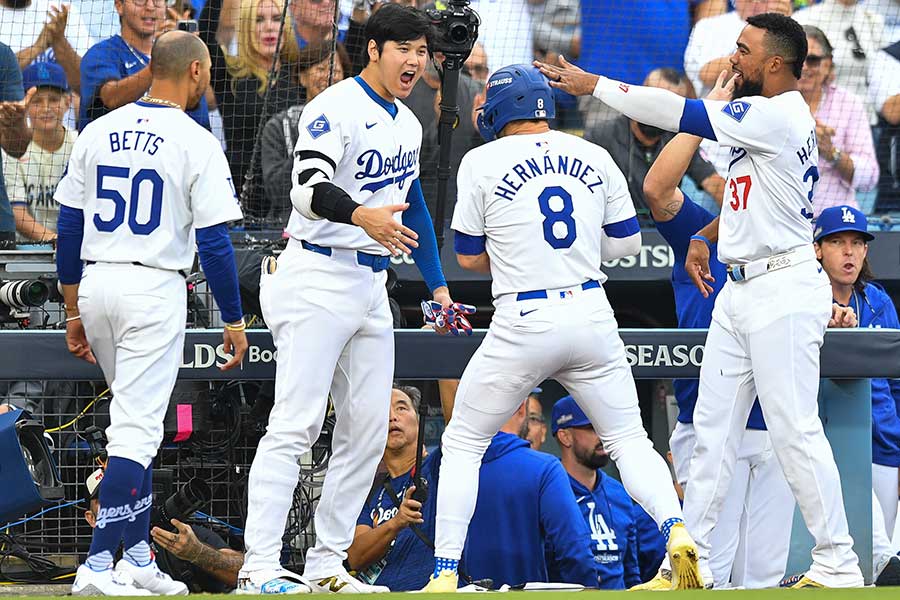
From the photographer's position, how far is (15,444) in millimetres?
4496

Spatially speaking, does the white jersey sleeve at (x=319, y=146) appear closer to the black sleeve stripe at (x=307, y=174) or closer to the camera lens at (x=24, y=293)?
the black sleeve stripe at (x=307, y=174)

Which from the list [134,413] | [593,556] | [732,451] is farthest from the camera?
[593,556]

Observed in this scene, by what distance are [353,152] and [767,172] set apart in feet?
4.61

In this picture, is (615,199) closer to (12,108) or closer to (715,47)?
(715,47)

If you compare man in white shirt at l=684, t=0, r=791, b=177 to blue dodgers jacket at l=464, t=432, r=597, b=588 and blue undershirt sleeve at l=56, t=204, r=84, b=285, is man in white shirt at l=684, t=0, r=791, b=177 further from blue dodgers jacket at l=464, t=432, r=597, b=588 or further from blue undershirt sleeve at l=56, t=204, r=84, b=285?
blue undershirt sleeve at l=56, t=204, r=84, b=285

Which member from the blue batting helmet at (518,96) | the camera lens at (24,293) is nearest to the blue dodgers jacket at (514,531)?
the blue batting helmet at (518,96)

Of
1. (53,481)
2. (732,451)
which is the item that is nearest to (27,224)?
(53,481)

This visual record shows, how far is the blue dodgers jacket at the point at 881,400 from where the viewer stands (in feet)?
A: 19.5

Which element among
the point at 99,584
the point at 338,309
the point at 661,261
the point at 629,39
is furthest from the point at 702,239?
the point at 629,39

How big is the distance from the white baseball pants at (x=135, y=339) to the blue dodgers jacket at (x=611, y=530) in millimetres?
1807

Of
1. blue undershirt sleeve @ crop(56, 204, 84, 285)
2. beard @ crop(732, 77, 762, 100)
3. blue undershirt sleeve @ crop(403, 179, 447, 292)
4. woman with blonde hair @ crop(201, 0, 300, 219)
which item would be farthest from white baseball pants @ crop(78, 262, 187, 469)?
woman with blonde hair @ crop(201, 0, 300, 219)

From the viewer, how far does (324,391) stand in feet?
14.1

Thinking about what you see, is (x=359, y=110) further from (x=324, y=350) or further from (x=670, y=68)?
(x=670, y=68)

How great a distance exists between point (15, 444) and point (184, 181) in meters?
1.09
